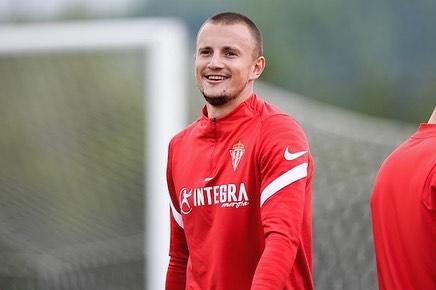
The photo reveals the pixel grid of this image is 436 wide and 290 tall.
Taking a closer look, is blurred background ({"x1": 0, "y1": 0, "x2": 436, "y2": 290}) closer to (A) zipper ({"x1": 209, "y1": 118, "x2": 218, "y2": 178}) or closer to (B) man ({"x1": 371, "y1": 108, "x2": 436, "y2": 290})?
(A) zipper ({"x1": 209, "y1": 118, "x2": 218, "y2": 178})

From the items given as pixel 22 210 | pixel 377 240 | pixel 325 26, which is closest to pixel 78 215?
pixel 22 210

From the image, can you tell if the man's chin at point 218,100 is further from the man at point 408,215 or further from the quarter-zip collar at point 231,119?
the man at point 408,215

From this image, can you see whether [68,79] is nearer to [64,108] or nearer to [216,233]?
[64,108]

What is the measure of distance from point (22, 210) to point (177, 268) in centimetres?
493

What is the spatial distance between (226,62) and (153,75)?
4371 millimetres

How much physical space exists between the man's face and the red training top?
0.29 ft

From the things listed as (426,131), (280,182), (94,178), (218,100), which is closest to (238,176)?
(280,182)

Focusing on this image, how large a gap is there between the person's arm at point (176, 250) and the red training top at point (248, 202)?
0.12 metres

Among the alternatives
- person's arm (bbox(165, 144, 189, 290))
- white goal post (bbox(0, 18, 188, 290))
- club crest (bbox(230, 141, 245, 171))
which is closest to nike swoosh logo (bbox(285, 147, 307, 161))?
club crest (bbox(230, 141, 245, 171))

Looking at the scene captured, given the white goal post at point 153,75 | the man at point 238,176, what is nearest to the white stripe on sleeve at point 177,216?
the man at point 238,176

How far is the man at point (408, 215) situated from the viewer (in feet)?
15.6

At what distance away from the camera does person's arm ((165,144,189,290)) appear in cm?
538

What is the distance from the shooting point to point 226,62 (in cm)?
507

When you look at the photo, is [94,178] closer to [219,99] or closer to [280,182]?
[219,99]
